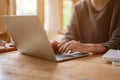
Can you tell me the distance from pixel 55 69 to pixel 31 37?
0.25 m

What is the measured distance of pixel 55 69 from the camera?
3.40 ft

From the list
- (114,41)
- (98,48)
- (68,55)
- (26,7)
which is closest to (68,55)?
(68,55)

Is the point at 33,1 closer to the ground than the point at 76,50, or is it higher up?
higher up

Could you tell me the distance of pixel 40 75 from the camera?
3.08 feet

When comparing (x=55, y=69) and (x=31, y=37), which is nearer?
(x=55, y=69)

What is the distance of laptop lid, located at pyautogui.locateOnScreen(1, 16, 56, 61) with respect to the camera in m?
1.10

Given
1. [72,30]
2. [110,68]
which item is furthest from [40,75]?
[72,30]

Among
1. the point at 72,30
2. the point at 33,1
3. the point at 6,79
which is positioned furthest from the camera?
the point at 33,1

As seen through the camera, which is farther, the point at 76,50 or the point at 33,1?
the point at 33,1

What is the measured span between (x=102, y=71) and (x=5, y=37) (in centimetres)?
112

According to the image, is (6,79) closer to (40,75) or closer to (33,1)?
(40,75)

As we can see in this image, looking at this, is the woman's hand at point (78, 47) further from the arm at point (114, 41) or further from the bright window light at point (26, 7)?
the bright window light at point (26, 7)

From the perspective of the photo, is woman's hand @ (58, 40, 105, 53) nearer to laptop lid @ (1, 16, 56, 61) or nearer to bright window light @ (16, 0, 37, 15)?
laptop lid @ (1, 16, 56, 61)

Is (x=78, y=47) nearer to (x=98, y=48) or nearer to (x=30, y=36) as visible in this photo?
(x=98, y=48)
